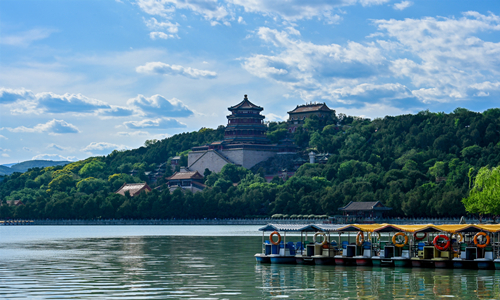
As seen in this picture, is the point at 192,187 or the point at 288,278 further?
the point at 192,187

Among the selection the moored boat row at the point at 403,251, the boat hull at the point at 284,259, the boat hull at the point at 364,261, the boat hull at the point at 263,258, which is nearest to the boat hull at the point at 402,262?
the moored boat row at the point at 403,251

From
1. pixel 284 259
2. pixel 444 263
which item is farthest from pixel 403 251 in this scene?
pixel 284 259

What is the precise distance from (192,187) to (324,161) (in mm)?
33835

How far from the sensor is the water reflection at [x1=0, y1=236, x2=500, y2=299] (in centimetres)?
3384

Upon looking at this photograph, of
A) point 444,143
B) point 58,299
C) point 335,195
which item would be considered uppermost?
point 444,143

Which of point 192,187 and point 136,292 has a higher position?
point 192,187

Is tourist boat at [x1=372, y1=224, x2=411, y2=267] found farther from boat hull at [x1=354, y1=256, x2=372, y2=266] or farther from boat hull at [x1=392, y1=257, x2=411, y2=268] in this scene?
boat hull at [x1=354, y1=256, x2=372, y2=266]

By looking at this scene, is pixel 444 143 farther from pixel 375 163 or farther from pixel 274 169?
pixel 274 169

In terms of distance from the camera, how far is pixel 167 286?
37.0m

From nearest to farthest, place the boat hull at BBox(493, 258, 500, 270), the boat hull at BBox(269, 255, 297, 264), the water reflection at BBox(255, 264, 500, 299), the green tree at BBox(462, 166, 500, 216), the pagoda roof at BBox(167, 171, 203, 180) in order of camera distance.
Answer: the water reflection at BBox(255, 264, 500, 299) < the boat hull at BBox(493, 258, 500, 270) < the boat hull at BBox(269, 255, 297, 264) < the green tree at BBox(462, 166, 500, 216) < the pagoda roof at BBox(167, 171, 203, 180)

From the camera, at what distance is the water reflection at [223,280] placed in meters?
33.8

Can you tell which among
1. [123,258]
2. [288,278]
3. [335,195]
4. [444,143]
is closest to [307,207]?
[335,195]

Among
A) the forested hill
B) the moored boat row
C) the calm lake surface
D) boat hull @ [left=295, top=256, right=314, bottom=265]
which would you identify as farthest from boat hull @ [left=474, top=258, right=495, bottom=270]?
the forested hill

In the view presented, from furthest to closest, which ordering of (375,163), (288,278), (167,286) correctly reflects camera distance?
(375,163) < (288,278) < (167,286)
